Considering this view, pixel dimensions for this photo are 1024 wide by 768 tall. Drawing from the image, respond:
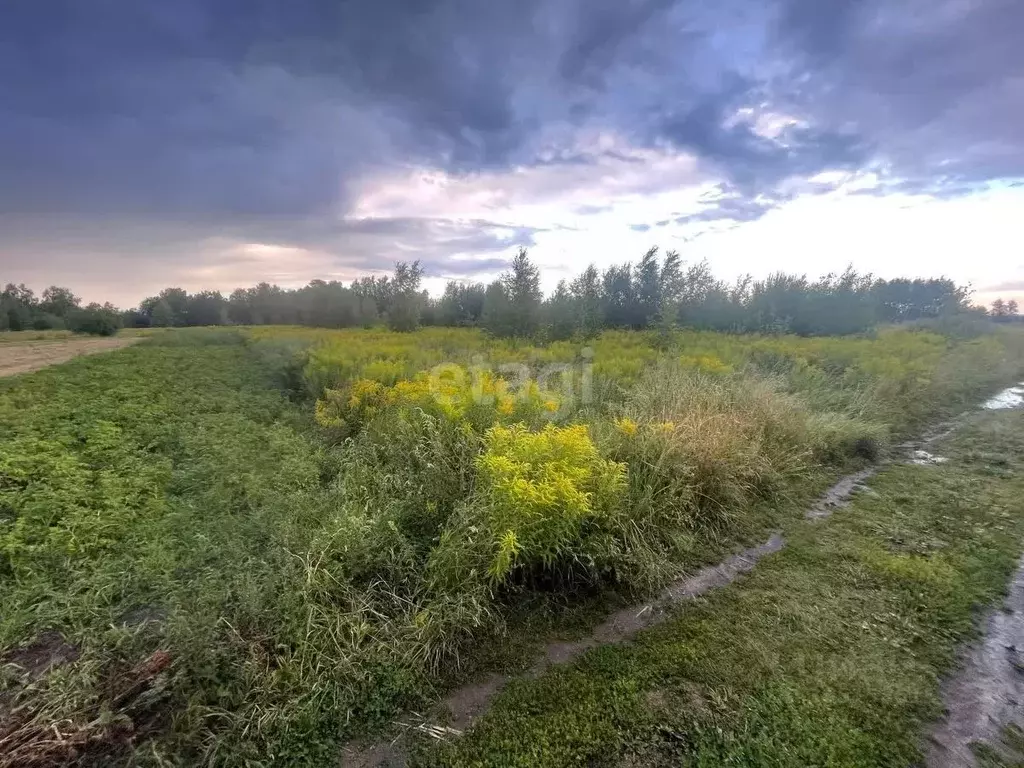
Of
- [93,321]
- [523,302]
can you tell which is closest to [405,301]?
[523,302]

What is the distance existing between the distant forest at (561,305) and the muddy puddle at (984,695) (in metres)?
12.9

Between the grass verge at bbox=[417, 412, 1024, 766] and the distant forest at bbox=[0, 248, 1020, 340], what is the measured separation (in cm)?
1221

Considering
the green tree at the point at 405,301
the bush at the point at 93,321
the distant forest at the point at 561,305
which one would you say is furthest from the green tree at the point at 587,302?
the bush at the point at 93,321

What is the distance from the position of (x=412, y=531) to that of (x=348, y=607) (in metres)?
0.81

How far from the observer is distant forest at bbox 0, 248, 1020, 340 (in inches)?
639

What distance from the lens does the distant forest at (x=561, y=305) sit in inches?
639

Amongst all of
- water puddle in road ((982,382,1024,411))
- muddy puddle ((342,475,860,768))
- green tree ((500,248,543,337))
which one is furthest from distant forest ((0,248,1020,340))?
muddy puddle ((342,475,860,768))

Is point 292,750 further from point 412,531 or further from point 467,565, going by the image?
point 412,531

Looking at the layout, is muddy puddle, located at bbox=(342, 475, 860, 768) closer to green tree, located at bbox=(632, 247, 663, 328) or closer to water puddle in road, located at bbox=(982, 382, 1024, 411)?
water puddle in road, located at bbox=(982, 382, 1024, 411)

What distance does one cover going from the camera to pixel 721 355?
11219mm

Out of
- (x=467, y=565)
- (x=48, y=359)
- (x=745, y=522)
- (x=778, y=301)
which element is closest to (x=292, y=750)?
(x=467, y=565)

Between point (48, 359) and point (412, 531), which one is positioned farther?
point (48, 359)

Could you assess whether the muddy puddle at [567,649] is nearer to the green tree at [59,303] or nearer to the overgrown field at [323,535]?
the overgrown field at [323,535]

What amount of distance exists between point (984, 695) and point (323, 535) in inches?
158
